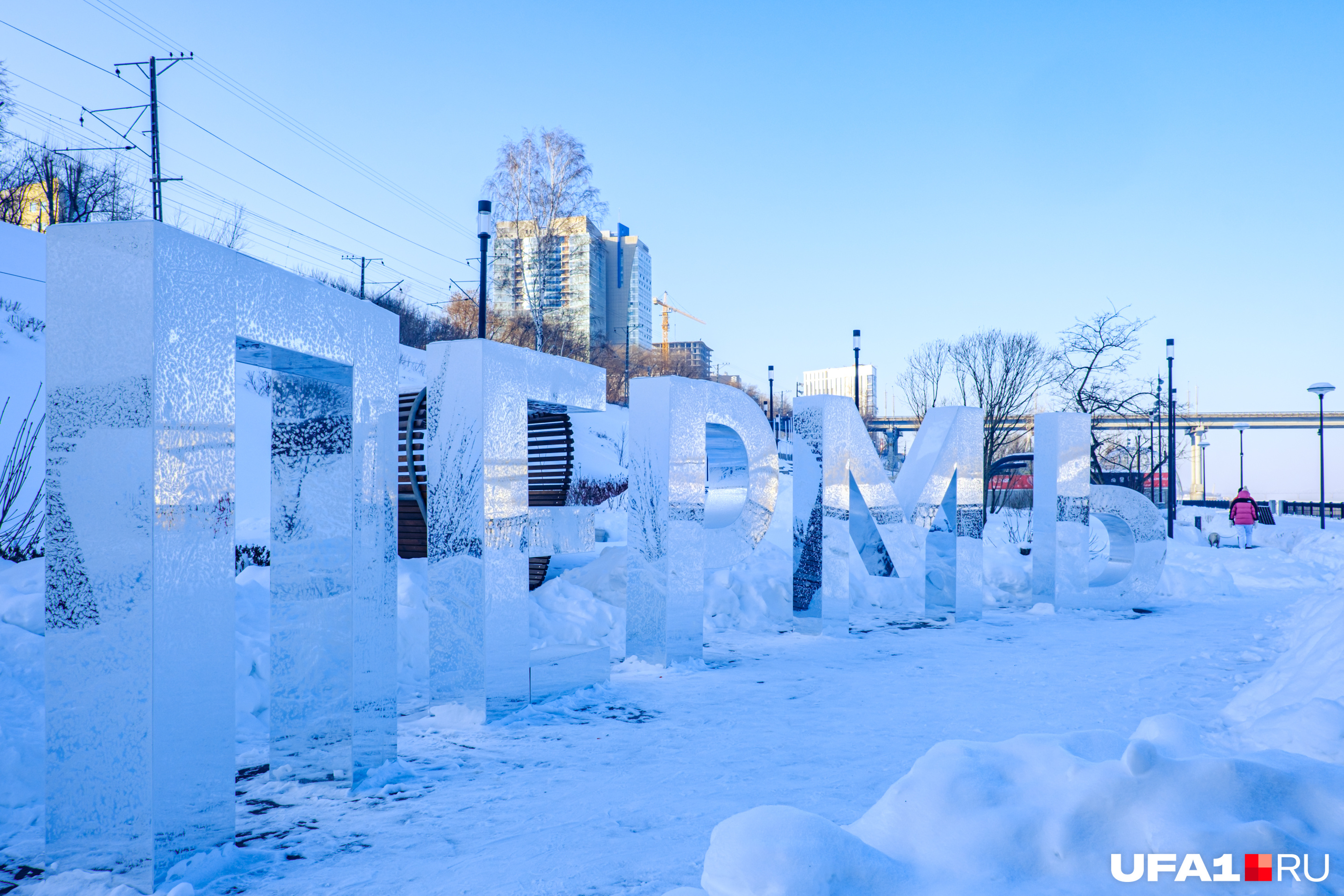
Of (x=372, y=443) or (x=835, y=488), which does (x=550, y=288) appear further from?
(x=372, y=443)

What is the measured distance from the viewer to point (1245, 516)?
17797 mm

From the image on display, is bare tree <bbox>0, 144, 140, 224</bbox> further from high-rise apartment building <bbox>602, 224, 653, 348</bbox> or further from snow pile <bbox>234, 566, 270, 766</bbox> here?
high-rise apartment building <bbox>602, 224, 653, 348</bbox>

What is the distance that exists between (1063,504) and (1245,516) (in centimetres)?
1049

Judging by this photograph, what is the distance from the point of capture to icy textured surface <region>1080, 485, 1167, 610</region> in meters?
10.8

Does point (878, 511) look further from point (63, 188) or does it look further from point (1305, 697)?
point (63, 188)

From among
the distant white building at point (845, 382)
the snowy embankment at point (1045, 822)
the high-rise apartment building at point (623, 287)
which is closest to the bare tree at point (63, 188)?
the snowy embankment at point (1045, 822)

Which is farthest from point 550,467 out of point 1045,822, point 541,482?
point 1045,822

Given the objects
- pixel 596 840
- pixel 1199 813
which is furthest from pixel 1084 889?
pixel 596 840

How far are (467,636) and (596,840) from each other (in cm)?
226

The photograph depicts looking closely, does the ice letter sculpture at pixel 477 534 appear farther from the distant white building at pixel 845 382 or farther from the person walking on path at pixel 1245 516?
the distant white building at pixel 845 382

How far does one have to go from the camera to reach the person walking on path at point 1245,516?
57.7ft

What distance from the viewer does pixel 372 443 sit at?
438 cm

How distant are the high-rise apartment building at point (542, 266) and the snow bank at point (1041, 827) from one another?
82.4 feet

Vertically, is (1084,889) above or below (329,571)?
below
